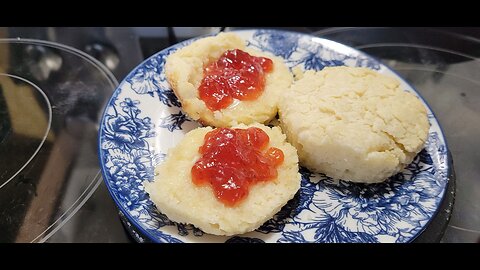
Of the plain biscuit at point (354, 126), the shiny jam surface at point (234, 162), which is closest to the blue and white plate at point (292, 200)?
the plain biscuit at point (354, 126)

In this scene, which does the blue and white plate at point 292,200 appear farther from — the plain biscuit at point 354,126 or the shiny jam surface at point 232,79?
the shiny jam surface at point 232,79

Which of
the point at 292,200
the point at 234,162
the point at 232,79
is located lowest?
the point at 292,200

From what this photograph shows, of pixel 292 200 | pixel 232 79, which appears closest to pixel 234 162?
pixel 292 200

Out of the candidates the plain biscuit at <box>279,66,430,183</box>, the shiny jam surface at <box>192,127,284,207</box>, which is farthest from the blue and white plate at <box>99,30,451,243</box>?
the shiny jam surface at <box>192,127,284,207</box>

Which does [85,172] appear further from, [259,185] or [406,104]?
[406,104]

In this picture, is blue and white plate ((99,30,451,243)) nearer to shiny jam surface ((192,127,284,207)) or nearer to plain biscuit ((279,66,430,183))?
plain biscuit ((279,66,430,183))

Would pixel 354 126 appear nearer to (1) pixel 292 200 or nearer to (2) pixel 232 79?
(1) pixel 292 200
